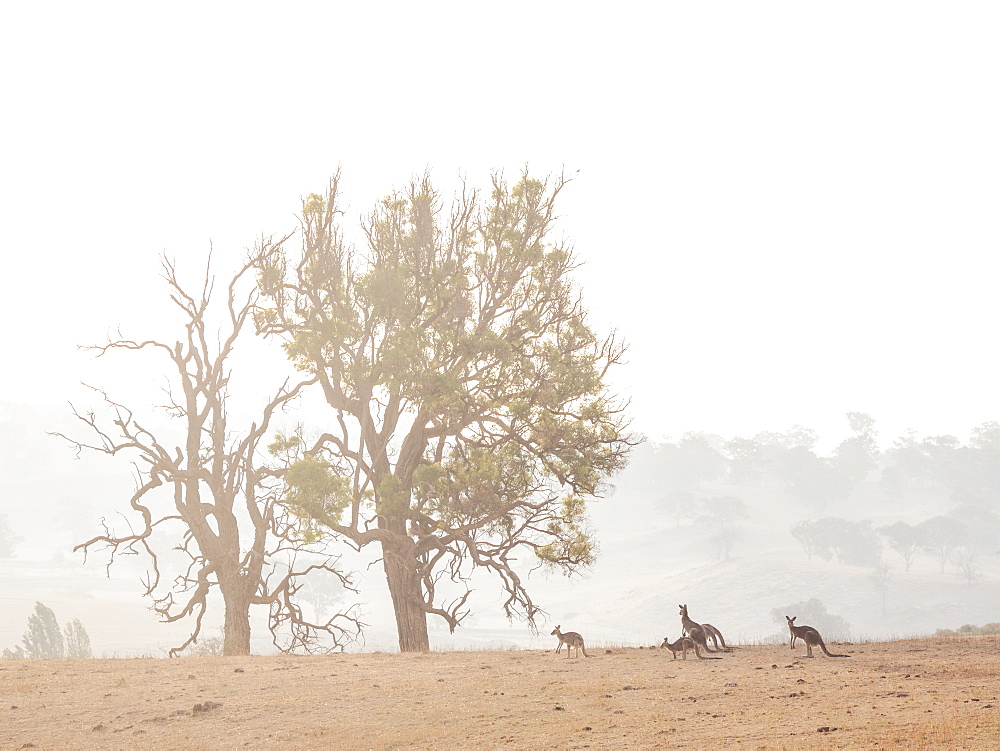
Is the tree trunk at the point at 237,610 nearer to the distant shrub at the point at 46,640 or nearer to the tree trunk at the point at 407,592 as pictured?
the tree trunk at the point at 407,592

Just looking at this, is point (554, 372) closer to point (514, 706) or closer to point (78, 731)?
point (514, 706)

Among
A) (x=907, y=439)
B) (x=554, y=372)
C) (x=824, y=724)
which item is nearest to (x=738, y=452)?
(x=907, y=439)

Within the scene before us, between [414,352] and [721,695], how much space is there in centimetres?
1256

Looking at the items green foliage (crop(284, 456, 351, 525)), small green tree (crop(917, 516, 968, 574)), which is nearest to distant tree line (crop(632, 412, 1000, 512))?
small green tree (crop(917, 516, 968, 574))

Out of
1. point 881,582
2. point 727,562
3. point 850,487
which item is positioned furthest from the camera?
point 850,487

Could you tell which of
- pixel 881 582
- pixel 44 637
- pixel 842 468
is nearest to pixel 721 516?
pixel 881 582

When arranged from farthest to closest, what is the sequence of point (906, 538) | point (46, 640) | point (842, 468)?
point (842, 468), point (906, 538), point (46, 640)

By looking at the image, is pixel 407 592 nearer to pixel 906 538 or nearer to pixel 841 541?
pixel 841 541

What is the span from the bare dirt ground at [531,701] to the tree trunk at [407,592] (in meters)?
4.78

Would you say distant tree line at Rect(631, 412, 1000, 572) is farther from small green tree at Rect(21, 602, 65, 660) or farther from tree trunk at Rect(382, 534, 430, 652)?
tree trunk at Rect(382, 534, 430, 652)

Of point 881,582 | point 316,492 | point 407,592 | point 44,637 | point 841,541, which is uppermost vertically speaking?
point 841,541

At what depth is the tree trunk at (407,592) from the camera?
77.0 feet

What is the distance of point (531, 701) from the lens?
529 inches

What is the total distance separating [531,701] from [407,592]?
1056 centimetres
